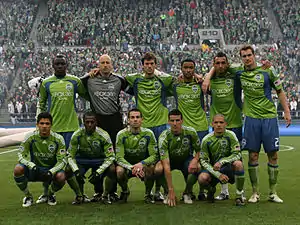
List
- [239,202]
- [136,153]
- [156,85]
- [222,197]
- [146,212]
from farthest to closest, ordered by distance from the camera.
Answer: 1. [156,85]
2. [222,197]
3. [136,153]
4. [239,202]
5. [146,212]

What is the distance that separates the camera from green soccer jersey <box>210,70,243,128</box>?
20.8ft

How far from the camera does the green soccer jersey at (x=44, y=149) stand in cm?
596

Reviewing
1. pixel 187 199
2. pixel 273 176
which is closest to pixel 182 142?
pixel 187 199

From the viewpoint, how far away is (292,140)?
16.4 meters

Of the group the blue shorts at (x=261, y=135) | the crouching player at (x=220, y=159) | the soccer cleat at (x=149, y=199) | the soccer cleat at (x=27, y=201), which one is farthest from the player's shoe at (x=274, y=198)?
the soccer cleat at (x=27, y=201)

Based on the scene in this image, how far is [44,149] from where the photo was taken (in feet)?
19.6

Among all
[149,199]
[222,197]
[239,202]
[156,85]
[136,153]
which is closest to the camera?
[239,202]

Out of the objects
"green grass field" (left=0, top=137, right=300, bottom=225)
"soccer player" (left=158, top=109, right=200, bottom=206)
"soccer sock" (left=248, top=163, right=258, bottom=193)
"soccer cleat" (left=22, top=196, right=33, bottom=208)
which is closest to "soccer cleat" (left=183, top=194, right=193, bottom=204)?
"soccer player" (left=158, top=109, right=200, bottom=206)

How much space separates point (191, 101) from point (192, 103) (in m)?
0.03

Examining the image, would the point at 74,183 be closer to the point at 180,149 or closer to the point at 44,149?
the point at 44,149

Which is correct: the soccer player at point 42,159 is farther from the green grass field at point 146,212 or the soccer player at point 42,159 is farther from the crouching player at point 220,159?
the crouching player at point 220,159

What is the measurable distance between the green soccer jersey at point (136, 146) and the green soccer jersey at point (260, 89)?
4.68 ft

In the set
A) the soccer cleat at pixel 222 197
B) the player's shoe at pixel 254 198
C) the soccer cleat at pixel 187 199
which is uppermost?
the soccer cleat at pixel 187 199

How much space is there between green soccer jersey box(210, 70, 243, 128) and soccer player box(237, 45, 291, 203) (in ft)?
0.81
